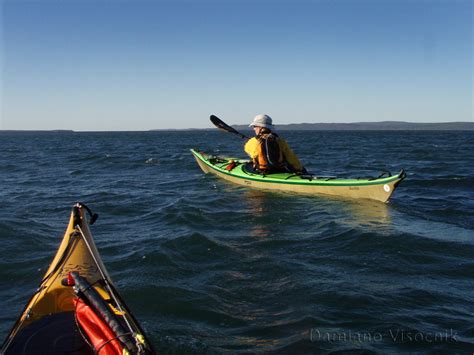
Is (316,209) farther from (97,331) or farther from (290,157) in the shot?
(97,331)

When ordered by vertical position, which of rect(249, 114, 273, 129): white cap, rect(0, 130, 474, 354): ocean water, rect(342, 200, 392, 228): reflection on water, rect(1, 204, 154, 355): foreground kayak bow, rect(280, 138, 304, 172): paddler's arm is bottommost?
rect(0, 130, 474, 354): ocean water

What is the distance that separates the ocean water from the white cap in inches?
73.4

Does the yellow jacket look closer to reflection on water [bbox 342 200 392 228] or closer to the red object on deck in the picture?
reflection on water [bbox 342 200 392 228]

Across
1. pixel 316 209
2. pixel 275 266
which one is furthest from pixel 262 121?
pixel 275 266

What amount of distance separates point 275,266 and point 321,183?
5142mm

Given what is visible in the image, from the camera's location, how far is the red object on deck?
123 inches

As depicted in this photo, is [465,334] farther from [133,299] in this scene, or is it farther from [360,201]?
[360,201]

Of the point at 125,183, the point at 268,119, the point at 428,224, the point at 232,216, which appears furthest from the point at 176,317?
the point at 125,183

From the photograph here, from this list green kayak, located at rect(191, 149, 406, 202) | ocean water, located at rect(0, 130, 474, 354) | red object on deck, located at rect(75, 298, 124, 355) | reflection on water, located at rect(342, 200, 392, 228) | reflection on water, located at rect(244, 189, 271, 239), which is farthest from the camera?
green kayak, located at rect(191, 149, 406, 202)

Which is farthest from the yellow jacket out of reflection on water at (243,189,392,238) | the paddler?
reflection on water at (243,189,392,238)

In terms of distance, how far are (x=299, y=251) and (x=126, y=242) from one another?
3101 millimetres

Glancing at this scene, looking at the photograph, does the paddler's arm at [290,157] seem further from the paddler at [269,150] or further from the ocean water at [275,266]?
the ocean water at [275,266]

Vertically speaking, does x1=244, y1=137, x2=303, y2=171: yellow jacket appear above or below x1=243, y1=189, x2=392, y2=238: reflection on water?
above

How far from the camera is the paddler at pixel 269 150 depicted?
11906mm
